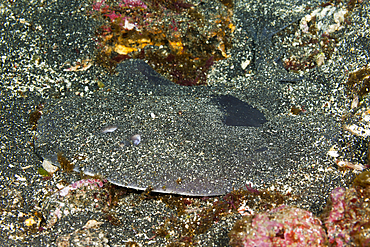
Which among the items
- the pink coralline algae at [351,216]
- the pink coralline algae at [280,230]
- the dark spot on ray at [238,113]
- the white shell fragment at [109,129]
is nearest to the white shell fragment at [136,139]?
the white shell fragment at [109,129]

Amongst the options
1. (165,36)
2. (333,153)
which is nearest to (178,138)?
(165,36)

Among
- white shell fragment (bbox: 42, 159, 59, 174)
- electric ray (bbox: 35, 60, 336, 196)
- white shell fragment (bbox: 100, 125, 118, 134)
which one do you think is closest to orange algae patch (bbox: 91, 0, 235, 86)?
electric ray (bbox: 35, 60, 336, 196)

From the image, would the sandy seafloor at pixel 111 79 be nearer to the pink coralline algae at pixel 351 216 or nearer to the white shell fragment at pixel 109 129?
the pink coralline algae at pixel 351 216

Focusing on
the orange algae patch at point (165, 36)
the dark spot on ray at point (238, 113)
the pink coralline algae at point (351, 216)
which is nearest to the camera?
the pink coralline algae at point (351, 216)

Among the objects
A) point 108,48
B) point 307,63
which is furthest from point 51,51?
point 307,63

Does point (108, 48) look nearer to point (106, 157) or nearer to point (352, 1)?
point (106, 157)

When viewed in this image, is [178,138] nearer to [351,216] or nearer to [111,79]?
[111,79]
